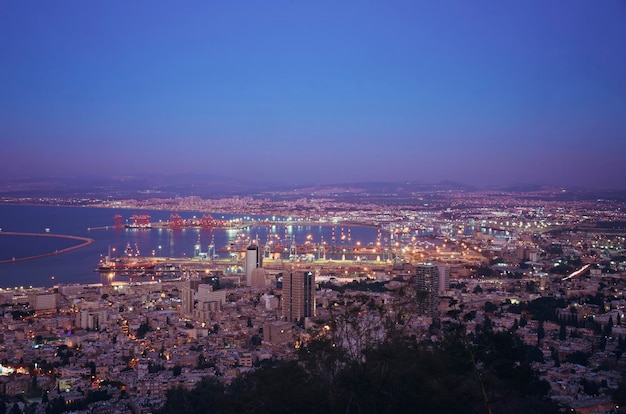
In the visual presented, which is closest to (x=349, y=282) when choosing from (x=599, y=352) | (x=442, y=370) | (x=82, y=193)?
(x=599, y=352)

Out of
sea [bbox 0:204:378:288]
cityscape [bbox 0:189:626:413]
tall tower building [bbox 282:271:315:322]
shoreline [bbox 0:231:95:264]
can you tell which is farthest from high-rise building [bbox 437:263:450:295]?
shoreline [bbox 0:231:95:264]

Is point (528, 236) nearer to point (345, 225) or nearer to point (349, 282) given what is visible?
point (349, 282)

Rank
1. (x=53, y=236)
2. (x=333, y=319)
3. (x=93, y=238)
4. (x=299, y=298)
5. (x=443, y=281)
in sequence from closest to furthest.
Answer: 1. (x=333, y=319)
2. (x=299, y=298)
3. (x=443, y=281)
4. (x=93, y=238)
5. (x=53, y=236)

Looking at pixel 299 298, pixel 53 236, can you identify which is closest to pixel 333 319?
pixel 299 298

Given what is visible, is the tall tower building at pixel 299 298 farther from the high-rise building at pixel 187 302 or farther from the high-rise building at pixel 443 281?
the high-rise building at pixel 443 281

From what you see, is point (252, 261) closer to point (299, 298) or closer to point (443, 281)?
point (443, 281)

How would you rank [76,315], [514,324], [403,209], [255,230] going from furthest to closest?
[403,209]
[255,230]
[76,315]
[514,324]
